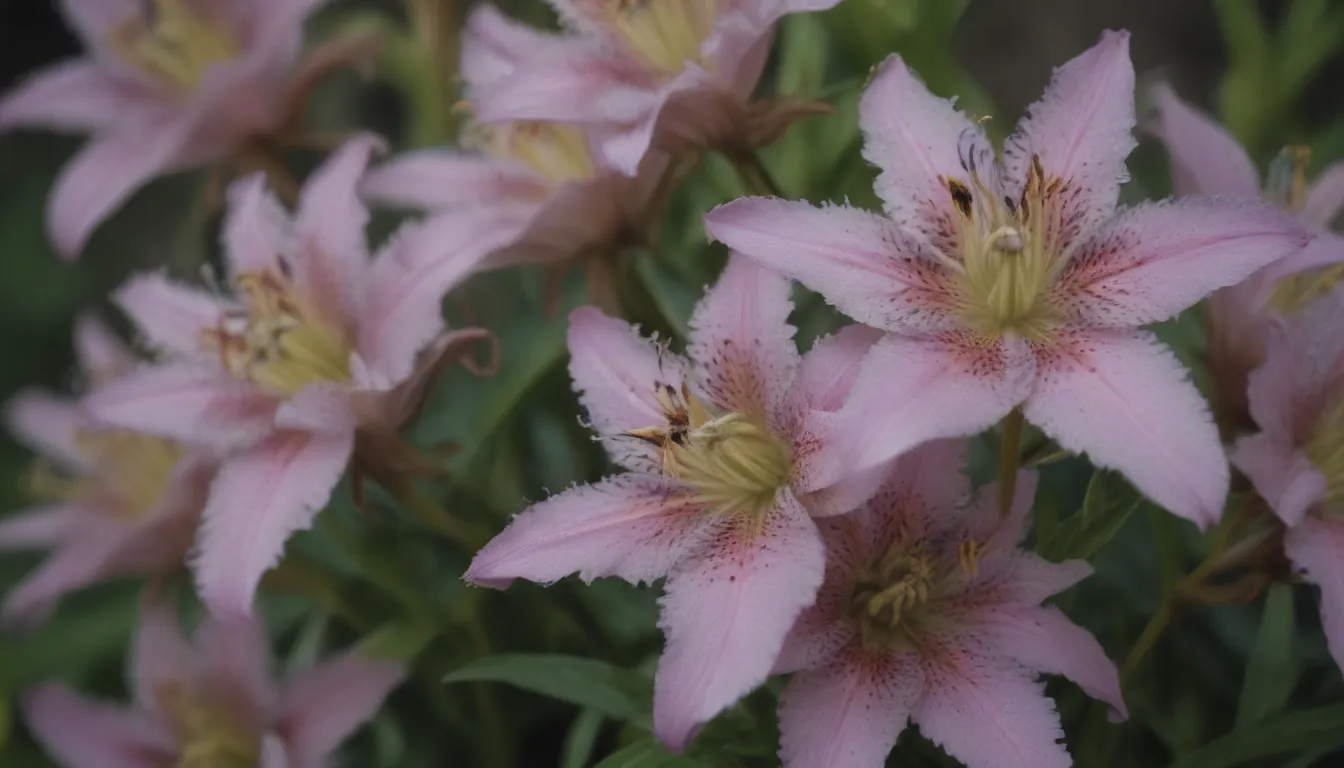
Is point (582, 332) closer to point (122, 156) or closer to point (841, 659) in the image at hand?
point (841, 659)

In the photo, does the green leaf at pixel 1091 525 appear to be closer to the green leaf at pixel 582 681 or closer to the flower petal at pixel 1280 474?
the flower petal at pixel 1280 474

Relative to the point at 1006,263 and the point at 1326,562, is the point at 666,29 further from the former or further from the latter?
the point at 1326,562

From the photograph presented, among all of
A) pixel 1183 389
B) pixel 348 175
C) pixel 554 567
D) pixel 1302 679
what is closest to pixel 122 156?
pixel 348 175

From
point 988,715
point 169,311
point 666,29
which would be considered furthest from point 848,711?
point 169,311

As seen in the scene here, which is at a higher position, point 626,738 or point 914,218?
point 914,218

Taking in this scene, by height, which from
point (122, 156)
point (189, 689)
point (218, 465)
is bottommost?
point (189, 689)

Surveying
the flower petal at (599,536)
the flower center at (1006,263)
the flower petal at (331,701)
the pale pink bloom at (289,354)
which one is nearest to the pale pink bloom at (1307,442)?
the flower center at (1006,263)
